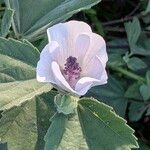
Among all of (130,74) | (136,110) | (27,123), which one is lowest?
(136,110)

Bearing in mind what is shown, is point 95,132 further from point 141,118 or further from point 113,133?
point 141,118

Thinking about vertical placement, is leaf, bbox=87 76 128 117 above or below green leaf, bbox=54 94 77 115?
below

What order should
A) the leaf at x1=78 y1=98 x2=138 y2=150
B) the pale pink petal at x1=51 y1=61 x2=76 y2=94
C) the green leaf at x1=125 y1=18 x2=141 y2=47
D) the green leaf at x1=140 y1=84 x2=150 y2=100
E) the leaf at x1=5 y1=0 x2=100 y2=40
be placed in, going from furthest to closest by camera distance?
the green leaf at x1=125 y1=18 x2=141 y2=47 < the green leaf at x1=140 y1=84 x2=150 y2=100 < the leaf at x1=5 y1=0 x2=100 y2=40 < the leaf at x1=78 y1=98 x2=138 y2=150 < the pale pink petal at x1=51 y1=61 x2=76 y2=94

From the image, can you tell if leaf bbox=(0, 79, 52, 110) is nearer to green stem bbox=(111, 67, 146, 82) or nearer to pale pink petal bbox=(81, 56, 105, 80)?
pale pink petal bbox=(81, 56, 105, 80)

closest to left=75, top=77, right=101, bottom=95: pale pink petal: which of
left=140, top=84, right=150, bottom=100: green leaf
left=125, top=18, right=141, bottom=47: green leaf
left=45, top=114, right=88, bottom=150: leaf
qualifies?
left=45, top=114, right=88, bottom=150: leaf

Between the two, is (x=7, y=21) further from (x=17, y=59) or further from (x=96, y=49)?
(x=96, y=49)

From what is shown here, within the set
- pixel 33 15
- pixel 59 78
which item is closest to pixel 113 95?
pixel 33 15
